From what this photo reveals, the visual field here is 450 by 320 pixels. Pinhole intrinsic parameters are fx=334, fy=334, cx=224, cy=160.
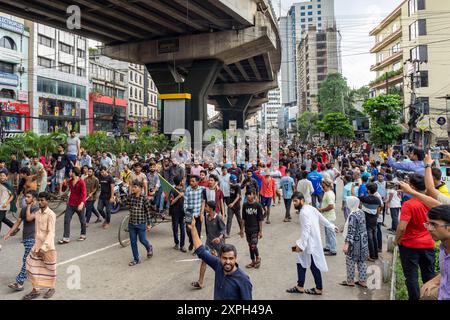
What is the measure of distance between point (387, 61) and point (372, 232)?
4993cm

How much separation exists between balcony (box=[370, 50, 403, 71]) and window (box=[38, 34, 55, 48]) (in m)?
45.1

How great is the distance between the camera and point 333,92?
55750 mm

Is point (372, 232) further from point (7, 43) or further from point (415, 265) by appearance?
point (7, 43)

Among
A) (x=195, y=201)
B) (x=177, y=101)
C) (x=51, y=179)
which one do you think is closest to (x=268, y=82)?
(x=177, y=101)

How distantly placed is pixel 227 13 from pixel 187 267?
19.0 meters

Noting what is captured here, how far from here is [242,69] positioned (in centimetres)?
4338

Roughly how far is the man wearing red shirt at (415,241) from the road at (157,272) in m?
1.02

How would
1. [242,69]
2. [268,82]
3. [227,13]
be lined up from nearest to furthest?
[227,13] → [242,69] → [268,82]

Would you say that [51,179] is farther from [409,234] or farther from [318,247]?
[409,234]

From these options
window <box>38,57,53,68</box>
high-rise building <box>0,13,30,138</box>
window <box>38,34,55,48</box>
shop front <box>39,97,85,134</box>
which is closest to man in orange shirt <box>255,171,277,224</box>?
high-rise building <box>0,13,30,138</box>

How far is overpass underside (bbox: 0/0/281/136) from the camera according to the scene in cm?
2052

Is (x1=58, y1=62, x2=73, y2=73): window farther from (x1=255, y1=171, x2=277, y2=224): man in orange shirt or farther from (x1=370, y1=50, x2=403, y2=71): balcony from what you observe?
(x1=370, y1=50, x2=403, y2=71): balcony

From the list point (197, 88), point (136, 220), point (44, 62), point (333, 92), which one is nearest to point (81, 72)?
point (44, 62)

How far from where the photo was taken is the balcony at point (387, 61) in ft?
148
